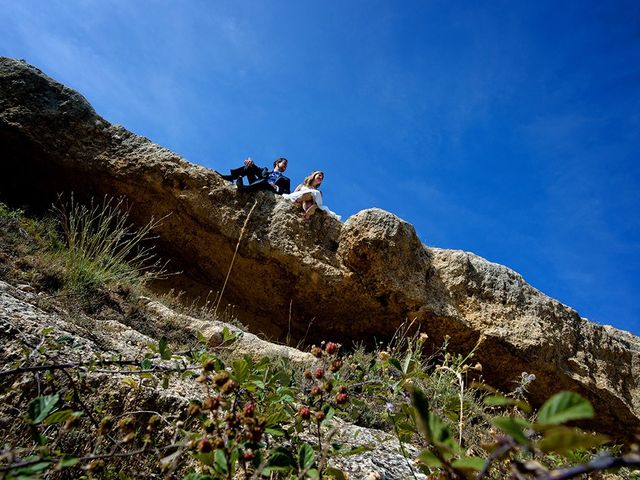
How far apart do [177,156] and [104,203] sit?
1264 millimetres

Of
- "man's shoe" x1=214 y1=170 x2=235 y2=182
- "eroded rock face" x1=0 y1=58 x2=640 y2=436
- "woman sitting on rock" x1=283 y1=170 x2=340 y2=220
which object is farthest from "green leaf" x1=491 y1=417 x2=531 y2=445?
"man's shoe" x1=214 y1=170 x2=235 y2=182

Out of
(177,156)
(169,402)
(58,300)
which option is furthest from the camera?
(177,156)

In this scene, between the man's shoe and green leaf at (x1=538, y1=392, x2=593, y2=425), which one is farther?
the man's shoe

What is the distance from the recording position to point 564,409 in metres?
0.54

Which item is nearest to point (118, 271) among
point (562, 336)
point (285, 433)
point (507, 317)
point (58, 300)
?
point (58, 300)

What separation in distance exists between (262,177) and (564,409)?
6.79 metres

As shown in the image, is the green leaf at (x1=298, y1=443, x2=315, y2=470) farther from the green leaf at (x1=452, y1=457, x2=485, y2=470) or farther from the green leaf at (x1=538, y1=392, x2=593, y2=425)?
the green leaf at (x1=538, y1=392, x2=593, y2=425)

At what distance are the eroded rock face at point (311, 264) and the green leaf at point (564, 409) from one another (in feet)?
17.4

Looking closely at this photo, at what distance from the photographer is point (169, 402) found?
1.88 metres

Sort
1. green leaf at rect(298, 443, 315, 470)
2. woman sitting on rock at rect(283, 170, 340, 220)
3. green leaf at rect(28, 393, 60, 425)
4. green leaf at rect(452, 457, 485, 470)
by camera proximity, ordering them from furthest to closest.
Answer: woman sitting on rock at rect(283, 170, 340, 220) → green leaf at rect(298, 443, 315, 470) → green leaf at rect(28, 393, 60, 425) → green leaf at rect(452, 457, 485, 470)

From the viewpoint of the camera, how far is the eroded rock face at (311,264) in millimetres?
5891

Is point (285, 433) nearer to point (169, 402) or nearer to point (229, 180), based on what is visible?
point (169, 402)

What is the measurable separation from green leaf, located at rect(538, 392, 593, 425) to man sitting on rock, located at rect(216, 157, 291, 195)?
614 centimetres

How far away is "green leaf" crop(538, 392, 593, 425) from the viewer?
509mm
